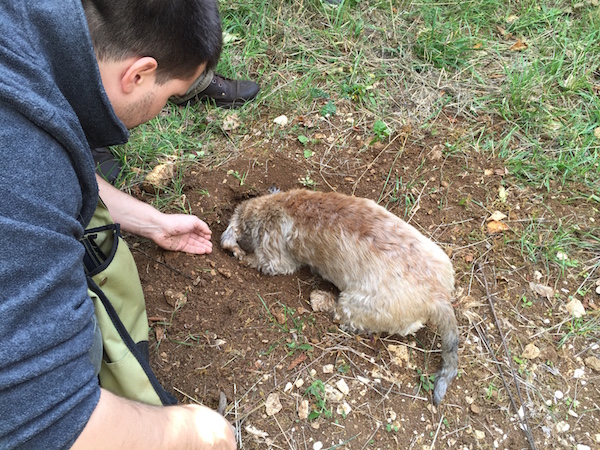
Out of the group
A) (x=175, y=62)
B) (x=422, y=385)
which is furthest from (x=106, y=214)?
(x=422, y=385)

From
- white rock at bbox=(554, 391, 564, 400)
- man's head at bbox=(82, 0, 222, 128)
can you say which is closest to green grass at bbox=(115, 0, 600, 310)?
white rock at bbox=(554, 391, 564, 400)

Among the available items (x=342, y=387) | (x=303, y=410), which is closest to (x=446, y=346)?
(x=342, y=387)

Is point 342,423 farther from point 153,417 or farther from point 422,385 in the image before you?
point 153,417

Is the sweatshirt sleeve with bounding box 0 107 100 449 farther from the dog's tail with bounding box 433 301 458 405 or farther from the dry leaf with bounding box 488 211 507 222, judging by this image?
the dry leaf with bounding box 488 211 507 222

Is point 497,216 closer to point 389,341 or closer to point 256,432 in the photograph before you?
point 389,341

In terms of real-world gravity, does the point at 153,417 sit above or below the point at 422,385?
above

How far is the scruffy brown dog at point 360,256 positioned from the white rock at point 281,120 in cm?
95

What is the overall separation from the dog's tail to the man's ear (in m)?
2.14

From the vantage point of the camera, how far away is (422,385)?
8.82 feet

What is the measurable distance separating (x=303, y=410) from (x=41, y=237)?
195cm

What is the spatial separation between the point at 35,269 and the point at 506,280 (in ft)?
10.4

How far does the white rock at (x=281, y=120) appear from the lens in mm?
3919

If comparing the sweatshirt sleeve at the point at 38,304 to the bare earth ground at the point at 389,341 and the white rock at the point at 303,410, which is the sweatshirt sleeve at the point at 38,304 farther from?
the white rock at the point at 303,410

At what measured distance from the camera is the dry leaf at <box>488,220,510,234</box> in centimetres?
341
